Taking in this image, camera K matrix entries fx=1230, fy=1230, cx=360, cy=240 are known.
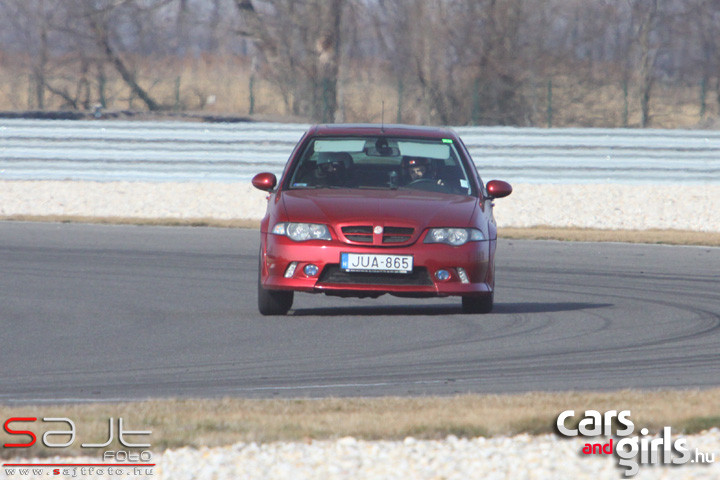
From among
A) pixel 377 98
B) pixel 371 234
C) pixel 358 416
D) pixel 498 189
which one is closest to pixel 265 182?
pixel 371 234

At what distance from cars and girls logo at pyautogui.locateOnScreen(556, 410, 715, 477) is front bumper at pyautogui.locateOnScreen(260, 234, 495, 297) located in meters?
3.31

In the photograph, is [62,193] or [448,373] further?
[62,193]

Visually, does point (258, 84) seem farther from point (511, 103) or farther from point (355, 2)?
point (511, 103)

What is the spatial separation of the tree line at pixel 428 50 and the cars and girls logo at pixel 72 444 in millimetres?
23059

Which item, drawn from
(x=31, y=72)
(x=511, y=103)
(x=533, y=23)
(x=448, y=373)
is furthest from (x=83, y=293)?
(x=31, y=72)

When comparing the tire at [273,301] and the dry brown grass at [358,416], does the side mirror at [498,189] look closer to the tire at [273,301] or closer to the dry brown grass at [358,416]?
the tire at [273,301]

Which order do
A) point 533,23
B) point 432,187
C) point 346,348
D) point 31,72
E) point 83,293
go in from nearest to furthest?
point 346,348 → point 432,187 → point 83,293 → point 533,23 → point 31,72

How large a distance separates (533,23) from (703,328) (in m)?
23.7

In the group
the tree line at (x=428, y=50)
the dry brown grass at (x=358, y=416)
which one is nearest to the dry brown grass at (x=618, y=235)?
the dry brown grass at (x=358, y=416)

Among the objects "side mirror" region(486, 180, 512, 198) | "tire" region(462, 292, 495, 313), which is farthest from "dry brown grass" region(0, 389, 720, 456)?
"side mirror" region(486, 180, 512, 198)

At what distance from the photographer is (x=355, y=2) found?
3456 centimetres

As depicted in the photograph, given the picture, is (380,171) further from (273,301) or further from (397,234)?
(273,301)

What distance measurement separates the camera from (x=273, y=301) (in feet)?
31.5

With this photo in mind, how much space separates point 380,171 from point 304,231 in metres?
1.21
